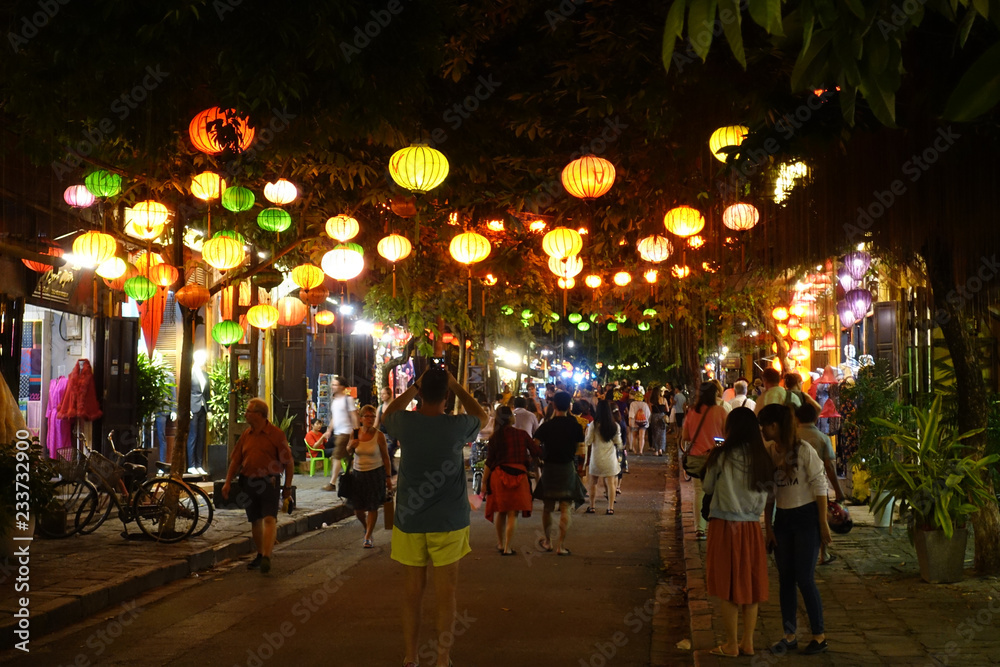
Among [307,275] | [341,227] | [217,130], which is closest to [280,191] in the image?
[341,227]

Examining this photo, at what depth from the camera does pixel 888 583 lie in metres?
9.32

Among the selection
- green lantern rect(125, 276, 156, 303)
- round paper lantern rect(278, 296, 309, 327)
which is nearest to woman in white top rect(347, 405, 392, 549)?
green lantern rect(125, 276, 156, 303)

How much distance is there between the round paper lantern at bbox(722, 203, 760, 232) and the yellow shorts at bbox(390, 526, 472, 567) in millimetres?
7100

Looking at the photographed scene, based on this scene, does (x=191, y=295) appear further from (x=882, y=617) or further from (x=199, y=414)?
(x=882, y=617)

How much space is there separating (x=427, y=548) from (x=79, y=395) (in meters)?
11.9

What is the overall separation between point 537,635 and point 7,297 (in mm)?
9971

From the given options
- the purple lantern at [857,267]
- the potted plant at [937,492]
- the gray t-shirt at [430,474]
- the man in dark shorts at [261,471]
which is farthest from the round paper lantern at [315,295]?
the gray t-shirt at [430,474]

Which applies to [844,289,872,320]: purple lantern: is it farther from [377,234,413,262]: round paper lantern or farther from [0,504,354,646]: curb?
[0,504,354,646]: curb

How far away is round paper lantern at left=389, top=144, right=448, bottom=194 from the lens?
34.3 ft

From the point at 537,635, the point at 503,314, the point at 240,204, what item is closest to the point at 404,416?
the point at 537,635

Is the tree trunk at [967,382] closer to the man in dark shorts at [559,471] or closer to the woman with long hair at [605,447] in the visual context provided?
the man in dark shorts at [559,471]

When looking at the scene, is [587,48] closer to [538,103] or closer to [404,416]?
[538,103]

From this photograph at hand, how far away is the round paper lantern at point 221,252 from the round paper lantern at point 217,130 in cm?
241

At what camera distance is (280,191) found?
540 inches
